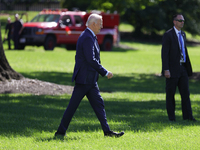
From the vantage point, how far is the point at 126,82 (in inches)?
651

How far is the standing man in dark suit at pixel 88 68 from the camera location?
6105mm

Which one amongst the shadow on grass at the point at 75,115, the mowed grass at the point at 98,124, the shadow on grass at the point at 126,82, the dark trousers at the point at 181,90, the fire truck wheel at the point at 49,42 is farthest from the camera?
the fire truck wheel at the point at 49,42

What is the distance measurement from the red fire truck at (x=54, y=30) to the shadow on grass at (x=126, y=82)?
841cm

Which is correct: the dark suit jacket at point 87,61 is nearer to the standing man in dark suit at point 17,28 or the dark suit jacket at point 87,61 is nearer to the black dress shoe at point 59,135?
the black dress shoe at point 59,135

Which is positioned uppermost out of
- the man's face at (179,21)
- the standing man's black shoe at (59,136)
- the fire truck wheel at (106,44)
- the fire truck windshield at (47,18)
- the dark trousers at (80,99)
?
the man's face at (179,21)

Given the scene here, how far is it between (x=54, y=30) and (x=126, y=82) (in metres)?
11.3

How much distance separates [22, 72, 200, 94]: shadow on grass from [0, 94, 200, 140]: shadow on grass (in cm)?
339

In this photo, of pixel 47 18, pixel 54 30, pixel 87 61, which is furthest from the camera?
pixel 47 18

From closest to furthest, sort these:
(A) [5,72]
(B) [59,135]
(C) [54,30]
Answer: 1. (B) [59,135]
2. (A) [5,72]
3. (C) [54,30]

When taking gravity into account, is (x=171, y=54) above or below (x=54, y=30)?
above

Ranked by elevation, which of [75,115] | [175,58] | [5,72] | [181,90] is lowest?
[5,72]

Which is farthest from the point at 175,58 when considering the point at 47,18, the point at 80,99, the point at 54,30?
the point at 47,18

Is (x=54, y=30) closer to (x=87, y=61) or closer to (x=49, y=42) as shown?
(x=49, y=42)

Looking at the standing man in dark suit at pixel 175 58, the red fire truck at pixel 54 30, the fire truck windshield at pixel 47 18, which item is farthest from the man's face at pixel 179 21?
the fire truck windshield at pixel 47 18
